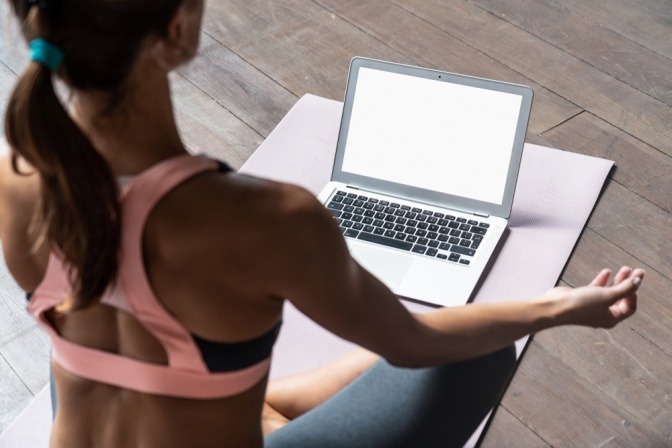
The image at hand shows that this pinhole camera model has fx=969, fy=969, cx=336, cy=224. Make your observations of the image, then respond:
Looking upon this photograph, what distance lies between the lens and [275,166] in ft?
6.48

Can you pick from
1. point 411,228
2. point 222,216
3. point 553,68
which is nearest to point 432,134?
point 411,228

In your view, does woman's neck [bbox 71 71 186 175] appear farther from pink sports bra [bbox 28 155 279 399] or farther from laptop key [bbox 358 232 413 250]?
laptop key [bbox 358 232 413 250]

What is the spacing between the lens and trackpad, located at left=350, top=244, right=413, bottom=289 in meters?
1.62

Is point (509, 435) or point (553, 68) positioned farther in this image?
point (553, 68)

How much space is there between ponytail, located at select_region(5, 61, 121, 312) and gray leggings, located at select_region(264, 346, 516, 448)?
1.29 ft

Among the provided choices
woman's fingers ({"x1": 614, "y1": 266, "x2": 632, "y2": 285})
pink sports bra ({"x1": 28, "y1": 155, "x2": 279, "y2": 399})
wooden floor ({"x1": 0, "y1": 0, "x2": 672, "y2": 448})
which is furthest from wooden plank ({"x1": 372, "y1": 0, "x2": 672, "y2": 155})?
pink sports bra ({"x1": 28, "y1": 155, "x2": 279, "y2": 399})

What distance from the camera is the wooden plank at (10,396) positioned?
1645mm

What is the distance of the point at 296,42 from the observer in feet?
7.95

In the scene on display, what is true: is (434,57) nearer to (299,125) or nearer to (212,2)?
(299,125)

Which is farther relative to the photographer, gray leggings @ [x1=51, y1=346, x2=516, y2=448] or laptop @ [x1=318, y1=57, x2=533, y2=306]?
laptop @ [x1=318, y1=57, x2=533, y2=306]

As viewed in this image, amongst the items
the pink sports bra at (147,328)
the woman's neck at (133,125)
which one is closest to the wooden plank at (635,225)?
the pink sports bra at (147,328)

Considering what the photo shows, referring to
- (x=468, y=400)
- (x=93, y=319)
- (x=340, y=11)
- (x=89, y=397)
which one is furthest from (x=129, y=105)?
(x=340, y=11)

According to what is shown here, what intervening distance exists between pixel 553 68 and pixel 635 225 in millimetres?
557

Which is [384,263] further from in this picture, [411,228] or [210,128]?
[210,128]
